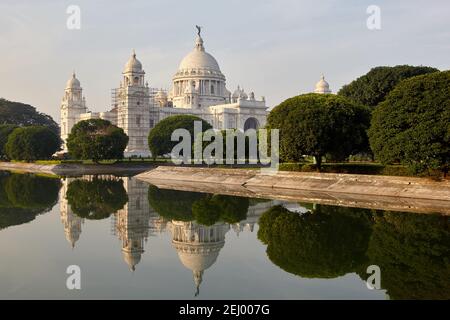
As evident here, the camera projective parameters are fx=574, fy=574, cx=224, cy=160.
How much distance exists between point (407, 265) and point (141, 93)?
85187mm

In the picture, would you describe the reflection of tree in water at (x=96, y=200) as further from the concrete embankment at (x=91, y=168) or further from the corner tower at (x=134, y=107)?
the corner tower at (x=134, y=107)

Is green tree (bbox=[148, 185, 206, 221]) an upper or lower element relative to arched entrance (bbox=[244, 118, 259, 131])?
lower

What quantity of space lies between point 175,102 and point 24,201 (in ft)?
284

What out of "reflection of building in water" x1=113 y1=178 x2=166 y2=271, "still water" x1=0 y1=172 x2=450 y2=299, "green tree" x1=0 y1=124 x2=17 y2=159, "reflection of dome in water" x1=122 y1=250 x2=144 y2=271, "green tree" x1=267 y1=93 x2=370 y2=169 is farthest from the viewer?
"green tree" x1=0 y1=124 x2=17 y2=159

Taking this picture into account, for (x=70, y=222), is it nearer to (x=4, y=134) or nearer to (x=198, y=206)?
(x=198, y=206)

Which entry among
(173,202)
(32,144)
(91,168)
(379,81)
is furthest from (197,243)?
(32,144)

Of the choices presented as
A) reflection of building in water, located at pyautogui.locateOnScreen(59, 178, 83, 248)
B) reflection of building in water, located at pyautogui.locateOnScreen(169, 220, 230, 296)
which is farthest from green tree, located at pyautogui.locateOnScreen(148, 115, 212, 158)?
reflection of building in water, located at pyautogui.locateOnScreen(169, 220, 230, 296)

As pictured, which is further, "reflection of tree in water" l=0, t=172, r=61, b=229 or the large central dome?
the large central dome

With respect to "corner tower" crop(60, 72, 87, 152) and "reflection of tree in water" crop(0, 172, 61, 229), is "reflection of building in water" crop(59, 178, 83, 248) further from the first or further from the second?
"corner tower" crop(60, 72, 87, 152)

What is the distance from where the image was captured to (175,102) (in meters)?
119

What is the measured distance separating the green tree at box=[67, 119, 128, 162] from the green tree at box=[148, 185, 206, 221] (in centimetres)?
2882

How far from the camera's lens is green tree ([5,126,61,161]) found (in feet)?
253

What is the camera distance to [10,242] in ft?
63.1

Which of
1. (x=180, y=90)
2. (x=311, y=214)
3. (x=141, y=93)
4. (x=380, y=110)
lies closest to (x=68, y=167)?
(x=141, y=93)
